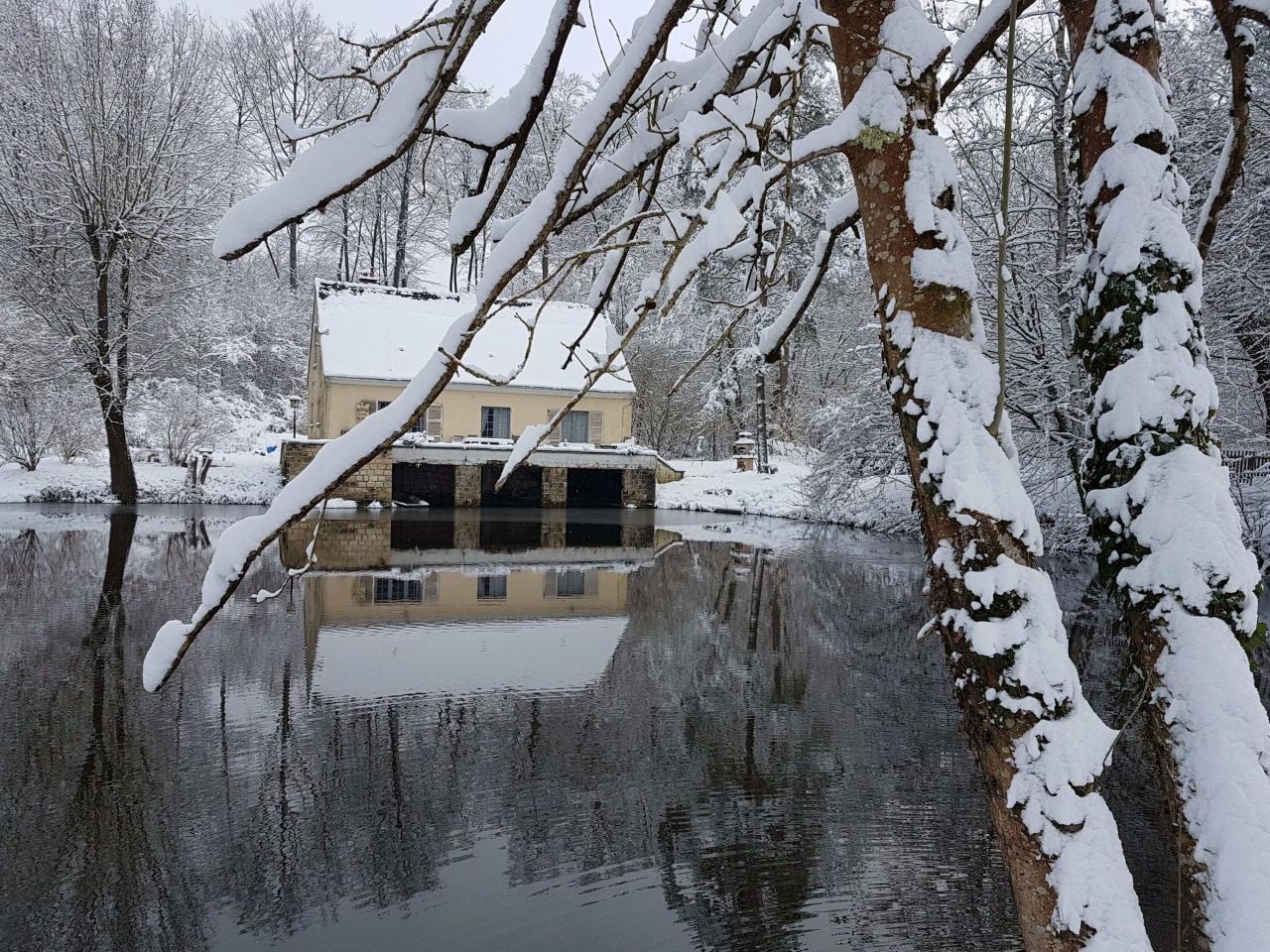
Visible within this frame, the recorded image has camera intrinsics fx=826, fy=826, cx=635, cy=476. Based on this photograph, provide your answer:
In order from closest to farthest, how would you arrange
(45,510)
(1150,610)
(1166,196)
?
1. (1150,610)
2. (1166,196)
3. (45,510)

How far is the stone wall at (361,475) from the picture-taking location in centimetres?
1978

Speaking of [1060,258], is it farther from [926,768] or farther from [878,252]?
[878,252]

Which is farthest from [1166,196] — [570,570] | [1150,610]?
[570,570]

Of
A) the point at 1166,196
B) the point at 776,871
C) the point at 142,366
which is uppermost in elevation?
the point at 142,366

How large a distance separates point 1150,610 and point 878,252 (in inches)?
34.7

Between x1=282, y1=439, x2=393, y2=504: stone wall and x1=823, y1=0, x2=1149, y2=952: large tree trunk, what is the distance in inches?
758

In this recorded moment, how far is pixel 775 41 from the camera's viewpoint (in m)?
1.64

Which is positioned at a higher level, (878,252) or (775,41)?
(775,41)

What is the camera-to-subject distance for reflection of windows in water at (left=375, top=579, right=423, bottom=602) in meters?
8.19

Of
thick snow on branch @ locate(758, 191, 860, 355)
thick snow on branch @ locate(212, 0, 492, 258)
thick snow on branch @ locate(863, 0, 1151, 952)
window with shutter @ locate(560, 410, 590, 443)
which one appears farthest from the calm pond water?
window with shutter @ locate(560, 410, 590, 443)

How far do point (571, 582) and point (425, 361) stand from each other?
1449cm

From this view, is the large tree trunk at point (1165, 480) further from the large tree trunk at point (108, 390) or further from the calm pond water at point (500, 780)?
the large tree trunk at point (108, 390)

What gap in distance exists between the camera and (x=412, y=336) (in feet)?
78.3

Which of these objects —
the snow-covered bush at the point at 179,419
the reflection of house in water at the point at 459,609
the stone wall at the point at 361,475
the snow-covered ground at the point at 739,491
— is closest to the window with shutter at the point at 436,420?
the stone wall at the point at 361,475
